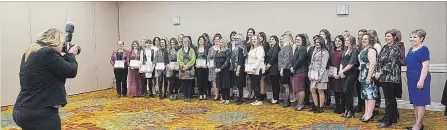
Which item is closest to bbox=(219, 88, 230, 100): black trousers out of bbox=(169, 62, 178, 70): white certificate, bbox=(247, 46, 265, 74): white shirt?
bbox=(247, 46, 265, 74): white shirt

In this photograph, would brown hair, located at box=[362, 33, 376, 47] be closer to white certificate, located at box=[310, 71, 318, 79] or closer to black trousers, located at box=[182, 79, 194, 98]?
white certificate, located at box=[310, 71, 318, 79]

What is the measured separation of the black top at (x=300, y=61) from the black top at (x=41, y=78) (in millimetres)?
4072

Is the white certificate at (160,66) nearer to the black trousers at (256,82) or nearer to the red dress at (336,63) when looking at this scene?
the black trousers at (256,82)

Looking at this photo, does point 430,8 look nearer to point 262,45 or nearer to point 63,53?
point 262,45

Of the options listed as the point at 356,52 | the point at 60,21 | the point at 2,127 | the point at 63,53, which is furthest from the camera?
the point at 60,21

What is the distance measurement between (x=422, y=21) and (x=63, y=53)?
5.65 m

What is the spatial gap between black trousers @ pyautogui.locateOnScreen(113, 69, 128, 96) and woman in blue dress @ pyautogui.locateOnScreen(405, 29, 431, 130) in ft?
17.2

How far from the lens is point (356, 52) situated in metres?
5.11

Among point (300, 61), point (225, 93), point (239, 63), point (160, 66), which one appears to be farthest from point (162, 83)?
point (300, 61)

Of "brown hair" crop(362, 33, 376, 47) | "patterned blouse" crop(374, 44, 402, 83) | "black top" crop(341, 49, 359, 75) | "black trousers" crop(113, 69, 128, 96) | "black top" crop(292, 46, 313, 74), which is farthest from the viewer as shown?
"black trousers" crop(113, 69, 128, 96)

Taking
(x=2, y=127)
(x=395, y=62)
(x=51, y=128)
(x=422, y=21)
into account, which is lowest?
(x=2, y=127)

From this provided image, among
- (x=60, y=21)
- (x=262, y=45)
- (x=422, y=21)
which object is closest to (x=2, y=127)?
(x=60, y=21)

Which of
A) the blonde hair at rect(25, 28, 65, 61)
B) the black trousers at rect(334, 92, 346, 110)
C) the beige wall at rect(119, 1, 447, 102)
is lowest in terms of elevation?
the black trousers at rect(334, 92, 346, 110)

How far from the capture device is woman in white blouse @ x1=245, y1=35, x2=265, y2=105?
6.25 meters
